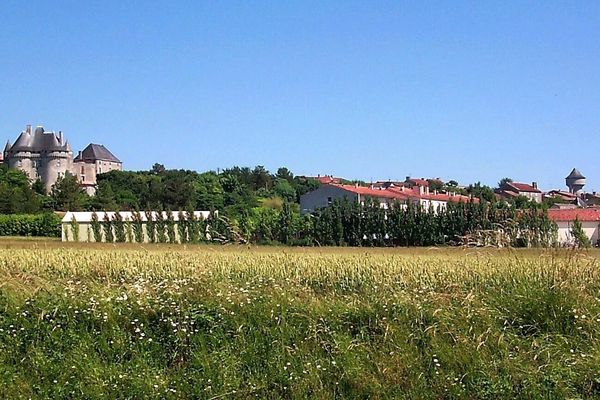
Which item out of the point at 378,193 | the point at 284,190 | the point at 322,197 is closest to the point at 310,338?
the point at 322,197

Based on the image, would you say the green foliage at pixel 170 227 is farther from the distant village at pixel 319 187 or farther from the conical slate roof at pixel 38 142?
the conical slate roof at pixel 38 142

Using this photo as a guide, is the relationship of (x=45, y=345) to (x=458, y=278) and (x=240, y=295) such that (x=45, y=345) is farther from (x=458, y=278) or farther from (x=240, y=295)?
(x=458, y=278)

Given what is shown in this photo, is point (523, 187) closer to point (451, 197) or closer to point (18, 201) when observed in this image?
point (451, 197)

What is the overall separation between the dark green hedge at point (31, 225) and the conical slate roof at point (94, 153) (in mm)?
73550

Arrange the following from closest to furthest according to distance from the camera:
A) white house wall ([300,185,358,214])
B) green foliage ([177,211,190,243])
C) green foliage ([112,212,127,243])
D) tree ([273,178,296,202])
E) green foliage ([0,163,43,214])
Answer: green foliage ([177,211,190,243]) < green foliage ([112,212,127,243]) < green foliage ([0,163,43,214]) < white house wall ([300,185,358,214]) < tree ([273,178,296,202])

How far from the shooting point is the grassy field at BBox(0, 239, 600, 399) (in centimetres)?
664

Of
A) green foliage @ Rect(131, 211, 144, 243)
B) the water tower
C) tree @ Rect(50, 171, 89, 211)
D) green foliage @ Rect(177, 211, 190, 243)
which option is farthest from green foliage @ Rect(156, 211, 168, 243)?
the water tower

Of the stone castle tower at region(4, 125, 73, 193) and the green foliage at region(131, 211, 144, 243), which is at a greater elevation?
the stone castle tower at region(4, 125, 73, 193)

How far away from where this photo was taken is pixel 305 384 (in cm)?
666

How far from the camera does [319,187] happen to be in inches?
4230

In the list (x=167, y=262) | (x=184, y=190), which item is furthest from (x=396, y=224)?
(x=167, y=262)

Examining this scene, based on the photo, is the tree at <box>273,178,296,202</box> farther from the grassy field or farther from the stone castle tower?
the grassy field

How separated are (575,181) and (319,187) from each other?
106 m

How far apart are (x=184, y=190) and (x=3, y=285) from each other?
91.1 m
